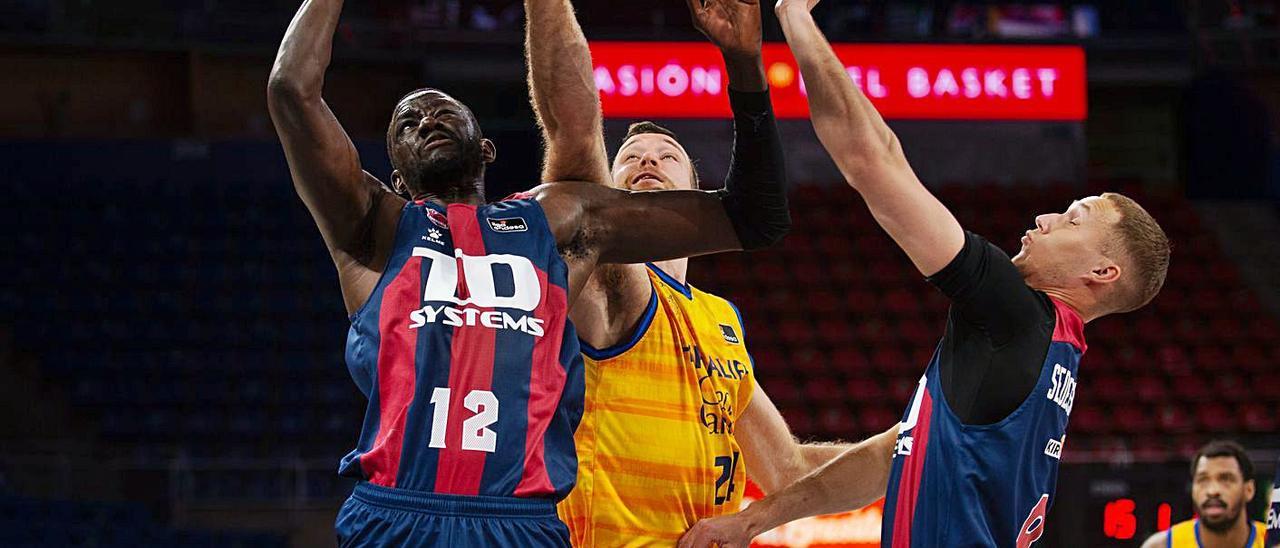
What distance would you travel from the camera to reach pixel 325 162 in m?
3.02

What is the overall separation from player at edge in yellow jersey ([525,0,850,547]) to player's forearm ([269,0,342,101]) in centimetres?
50

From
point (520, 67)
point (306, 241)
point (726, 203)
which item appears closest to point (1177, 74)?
point (520, 67)

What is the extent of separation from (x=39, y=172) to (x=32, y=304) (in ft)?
7.13

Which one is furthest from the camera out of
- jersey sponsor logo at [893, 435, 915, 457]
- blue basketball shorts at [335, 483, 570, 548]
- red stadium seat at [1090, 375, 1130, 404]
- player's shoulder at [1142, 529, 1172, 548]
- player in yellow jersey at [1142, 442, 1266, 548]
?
red stadium seat at [1090, 375, 1130, 404]

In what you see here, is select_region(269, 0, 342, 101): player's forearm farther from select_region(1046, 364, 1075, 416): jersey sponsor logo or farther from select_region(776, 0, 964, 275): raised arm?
select_region(1046, 364, 1075, 416): jersey sponsor logo

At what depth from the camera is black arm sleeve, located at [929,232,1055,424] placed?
3.08 meters

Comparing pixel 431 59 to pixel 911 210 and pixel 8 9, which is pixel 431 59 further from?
pixel 911 210

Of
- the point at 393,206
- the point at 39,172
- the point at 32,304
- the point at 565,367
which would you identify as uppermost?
the point at 393,206

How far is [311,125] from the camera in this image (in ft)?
9.87

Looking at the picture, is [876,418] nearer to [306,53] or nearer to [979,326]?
[979,326]

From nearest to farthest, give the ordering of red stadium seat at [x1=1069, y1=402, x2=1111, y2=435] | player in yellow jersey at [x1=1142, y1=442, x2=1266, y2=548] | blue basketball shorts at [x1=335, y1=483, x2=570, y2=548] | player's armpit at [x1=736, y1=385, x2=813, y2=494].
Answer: blue basketball shorts at [x1=335, y1=483, x2=570, y2=548]
player's armpit at [x1=736, y1=385, x2=813, y2=494]
player in yellow jersey at [x1=1142, y1=442, x2=1266, y2=548]
red stadium seat at [x1=1069, y1=402, x2=1111, y2=435]

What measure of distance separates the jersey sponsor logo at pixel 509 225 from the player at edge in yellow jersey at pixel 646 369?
271 mm

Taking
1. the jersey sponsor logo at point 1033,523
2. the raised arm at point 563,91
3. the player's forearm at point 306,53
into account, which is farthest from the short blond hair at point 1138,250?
the player's forearm at point 306,53

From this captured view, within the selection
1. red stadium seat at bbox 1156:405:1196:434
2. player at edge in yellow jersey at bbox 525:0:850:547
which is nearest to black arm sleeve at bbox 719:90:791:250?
player at edge in yellow jersey at bbox 525:0:850:547
